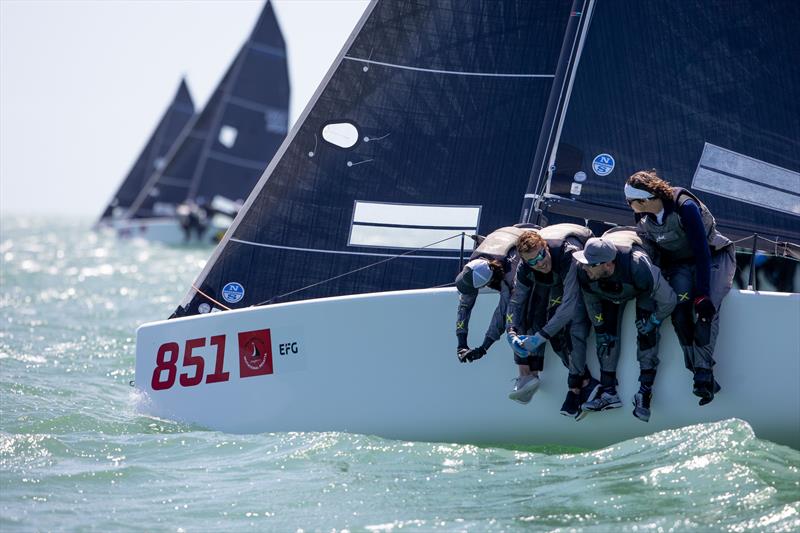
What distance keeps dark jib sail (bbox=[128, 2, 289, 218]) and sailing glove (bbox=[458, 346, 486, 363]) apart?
2473cm

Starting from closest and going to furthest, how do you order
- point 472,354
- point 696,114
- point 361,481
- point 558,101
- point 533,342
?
point 361,481, point 533,342, point 472,354, point 696,114, point 558,101

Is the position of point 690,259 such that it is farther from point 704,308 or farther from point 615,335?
point 615,335

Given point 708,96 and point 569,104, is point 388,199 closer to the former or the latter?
point 569,104

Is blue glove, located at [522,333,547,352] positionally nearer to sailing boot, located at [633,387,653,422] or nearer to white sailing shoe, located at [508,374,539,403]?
white sailing shoe, located at [508,374,539,403]

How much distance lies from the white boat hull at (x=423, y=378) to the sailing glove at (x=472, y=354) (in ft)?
0.63

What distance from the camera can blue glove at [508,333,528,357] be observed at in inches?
217

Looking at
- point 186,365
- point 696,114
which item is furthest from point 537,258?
point 186,365

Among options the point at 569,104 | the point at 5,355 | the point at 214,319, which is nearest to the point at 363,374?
the point at 214,319

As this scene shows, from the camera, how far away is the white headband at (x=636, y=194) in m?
5.38

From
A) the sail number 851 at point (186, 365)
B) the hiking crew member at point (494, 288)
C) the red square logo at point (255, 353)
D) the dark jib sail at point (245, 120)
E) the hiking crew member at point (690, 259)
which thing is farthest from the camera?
the dark jib sail at point (245, 120)

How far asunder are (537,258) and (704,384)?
1.01 metres

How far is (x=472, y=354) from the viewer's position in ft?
18.9

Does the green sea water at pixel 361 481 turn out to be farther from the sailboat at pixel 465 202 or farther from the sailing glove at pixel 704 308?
the sailing glove at pixel 704 308

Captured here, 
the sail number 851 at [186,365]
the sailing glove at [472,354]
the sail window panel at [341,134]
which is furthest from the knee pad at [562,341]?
the sail window panel at [341,134]
